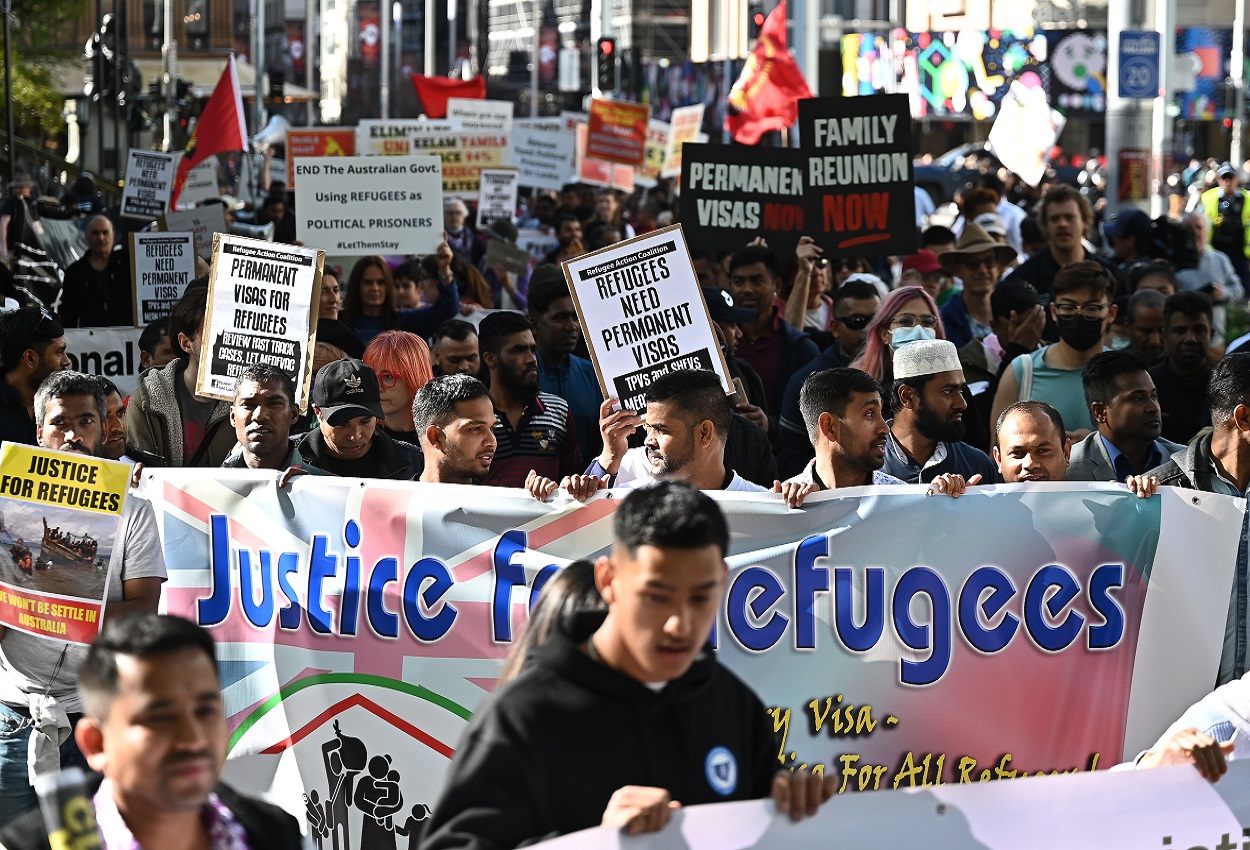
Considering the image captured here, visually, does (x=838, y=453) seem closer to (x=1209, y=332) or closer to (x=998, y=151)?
(x=1209, y=332)

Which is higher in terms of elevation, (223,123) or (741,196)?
(223,123)

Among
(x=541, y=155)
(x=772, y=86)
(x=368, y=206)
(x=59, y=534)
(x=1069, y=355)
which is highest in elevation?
(x=772, y=86)

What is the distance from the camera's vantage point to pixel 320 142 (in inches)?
692

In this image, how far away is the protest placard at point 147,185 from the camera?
16891mm

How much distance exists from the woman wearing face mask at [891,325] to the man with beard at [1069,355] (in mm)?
413

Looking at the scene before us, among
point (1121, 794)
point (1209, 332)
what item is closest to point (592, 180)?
point (1209, 332)

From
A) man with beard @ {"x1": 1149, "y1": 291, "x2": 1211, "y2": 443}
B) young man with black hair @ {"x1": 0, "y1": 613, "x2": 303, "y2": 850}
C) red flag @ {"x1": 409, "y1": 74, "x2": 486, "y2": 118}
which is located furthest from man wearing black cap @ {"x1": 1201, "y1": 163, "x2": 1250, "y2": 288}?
young man with black hair @ {"x1": 0, "y1": 613, "x2": 303, "y2": 850}

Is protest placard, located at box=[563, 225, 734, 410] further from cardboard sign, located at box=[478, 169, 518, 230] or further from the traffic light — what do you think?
the traffic light

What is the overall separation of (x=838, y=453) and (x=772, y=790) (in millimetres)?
2568

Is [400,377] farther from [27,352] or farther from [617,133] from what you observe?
[617,133]

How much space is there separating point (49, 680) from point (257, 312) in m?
2.42

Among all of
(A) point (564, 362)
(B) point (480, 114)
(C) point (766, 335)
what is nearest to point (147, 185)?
(B) point (480, 114)

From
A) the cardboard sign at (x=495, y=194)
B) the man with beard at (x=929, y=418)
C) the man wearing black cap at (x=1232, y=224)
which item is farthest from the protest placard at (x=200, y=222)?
the man wearing black cap at (x=1232, y=224)

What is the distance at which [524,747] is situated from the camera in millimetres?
2982
